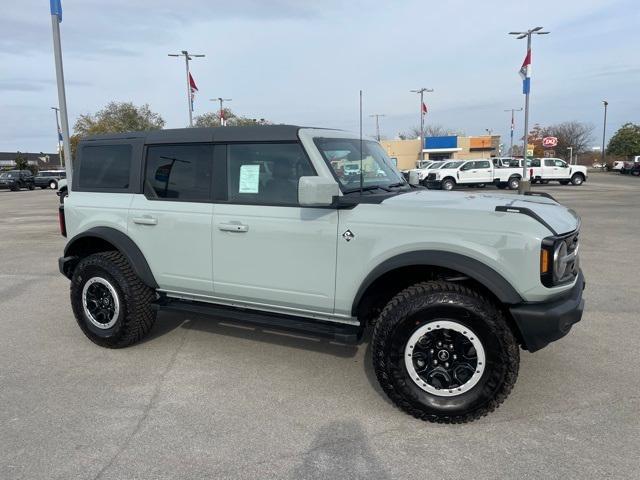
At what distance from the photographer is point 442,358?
3.27 metres

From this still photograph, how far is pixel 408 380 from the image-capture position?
3.32m

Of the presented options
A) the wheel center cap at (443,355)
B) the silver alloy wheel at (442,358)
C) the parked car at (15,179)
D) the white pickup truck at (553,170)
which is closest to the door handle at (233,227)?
the silver alloy wheel at (442,358)

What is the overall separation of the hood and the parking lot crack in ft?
7.21

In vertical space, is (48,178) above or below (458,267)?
above

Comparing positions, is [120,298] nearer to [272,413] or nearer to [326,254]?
[272,413]

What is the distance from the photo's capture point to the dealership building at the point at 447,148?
67688mm

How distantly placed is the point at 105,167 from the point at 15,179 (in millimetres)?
40944

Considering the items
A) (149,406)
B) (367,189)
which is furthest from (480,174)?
(149,406)

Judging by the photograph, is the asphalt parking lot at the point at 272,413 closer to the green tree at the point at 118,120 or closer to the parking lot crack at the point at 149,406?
the parking lot crack at the point at 149,406

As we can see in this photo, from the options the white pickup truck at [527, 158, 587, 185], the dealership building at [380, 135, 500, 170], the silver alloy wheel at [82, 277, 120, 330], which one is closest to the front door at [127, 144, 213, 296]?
the silver alloy wheel at [82, 277, 120, 330]

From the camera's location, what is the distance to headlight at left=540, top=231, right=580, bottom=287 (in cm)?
297

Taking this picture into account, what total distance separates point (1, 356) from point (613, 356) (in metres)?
5.38

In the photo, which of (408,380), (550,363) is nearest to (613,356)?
(550,363)

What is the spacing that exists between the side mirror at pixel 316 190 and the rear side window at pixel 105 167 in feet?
6.71
